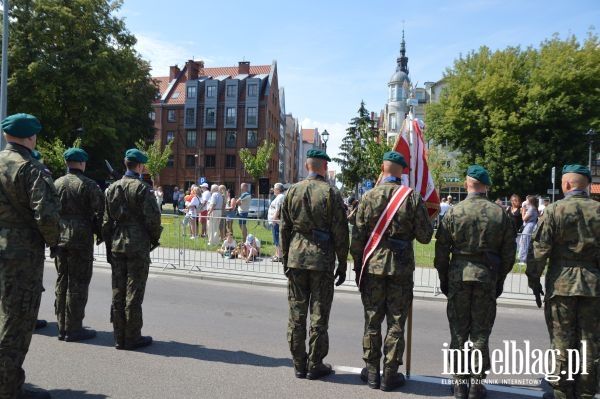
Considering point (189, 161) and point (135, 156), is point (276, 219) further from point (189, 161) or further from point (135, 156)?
point (189, 161)

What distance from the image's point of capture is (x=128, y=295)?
17.4 ft

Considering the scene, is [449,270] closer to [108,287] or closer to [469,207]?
[469,207]

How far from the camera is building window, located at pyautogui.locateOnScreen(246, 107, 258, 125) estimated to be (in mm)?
59750

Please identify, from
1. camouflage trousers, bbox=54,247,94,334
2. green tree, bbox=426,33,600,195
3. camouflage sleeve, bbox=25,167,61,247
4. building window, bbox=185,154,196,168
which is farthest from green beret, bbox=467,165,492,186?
building window, bbox=185,154,196,168

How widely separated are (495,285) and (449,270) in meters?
0.44

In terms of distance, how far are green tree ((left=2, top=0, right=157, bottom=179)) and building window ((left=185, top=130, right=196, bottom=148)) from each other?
2347cm

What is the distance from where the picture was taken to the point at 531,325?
748cm

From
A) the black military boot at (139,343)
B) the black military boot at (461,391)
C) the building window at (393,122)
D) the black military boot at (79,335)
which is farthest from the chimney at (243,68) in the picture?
the black military boot at (461,391)

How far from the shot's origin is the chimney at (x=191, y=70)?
6256 centimetres

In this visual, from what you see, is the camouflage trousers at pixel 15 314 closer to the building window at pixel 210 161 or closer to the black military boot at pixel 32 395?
the black military boot at pixel 32 395

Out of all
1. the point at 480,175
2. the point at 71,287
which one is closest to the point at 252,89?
the point at 71,287

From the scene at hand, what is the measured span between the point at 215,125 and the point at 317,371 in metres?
58.1

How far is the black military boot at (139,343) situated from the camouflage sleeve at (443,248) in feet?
11.4

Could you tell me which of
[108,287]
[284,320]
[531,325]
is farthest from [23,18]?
[531,325]
